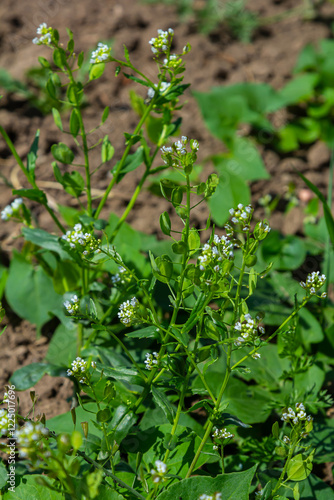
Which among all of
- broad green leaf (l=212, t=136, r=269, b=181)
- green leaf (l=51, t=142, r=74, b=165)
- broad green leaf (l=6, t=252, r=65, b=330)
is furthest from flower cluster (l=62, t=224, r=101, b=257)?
broad green leaf (l=212, t=136, r=269, b=181)

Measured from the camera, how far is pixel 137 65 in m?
2.69

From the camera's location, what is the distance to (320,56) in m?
2.64

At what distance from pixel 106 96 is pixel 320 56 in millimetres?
1095

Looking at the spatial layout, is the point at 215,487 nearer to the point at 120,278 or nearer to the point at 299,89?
the point at 120,278

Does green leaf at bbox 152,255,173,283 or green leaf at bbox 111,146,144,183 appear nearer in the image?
green leaf at bbox 152,255,173,283

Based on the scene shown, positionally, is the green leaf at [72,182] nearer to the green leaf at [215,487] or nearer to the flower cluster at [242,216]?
the flower cluster at [242,216]

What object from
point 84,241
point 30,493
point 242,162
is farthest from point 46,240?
point 242,162

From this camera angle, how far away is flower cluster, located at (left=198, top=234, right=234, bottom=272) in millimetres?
933

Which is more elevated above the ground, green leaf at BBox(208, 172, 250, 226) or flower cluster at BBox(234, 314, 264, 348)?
green leaf at BBox(208, 172, 250, 226)

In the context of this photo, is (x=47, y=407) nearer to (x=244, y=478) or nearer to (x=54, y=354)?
(x=54, y=354)

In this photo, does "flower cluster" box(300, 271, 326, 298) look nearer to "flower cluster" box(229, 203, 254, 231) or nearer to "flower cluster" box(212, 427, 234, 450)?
"flower cluster" box(229, 203, 254, 231)

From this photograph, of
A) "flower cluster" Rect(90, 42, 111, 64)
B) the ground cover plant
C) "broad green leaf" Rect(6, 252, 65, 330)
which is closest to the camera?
the ground cover plant

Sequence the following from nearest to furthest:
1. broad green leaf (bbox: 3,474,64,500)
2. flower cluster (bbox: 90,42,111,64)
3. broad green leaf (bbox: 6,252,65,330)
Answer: broad green leaf (bbox: 3,474,64,500)
flower cluster (bbox: 90,42,111,64)
broad green leaf (bbox: 6,252,65,330)

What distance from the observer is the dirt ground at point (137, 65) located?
2.19m
